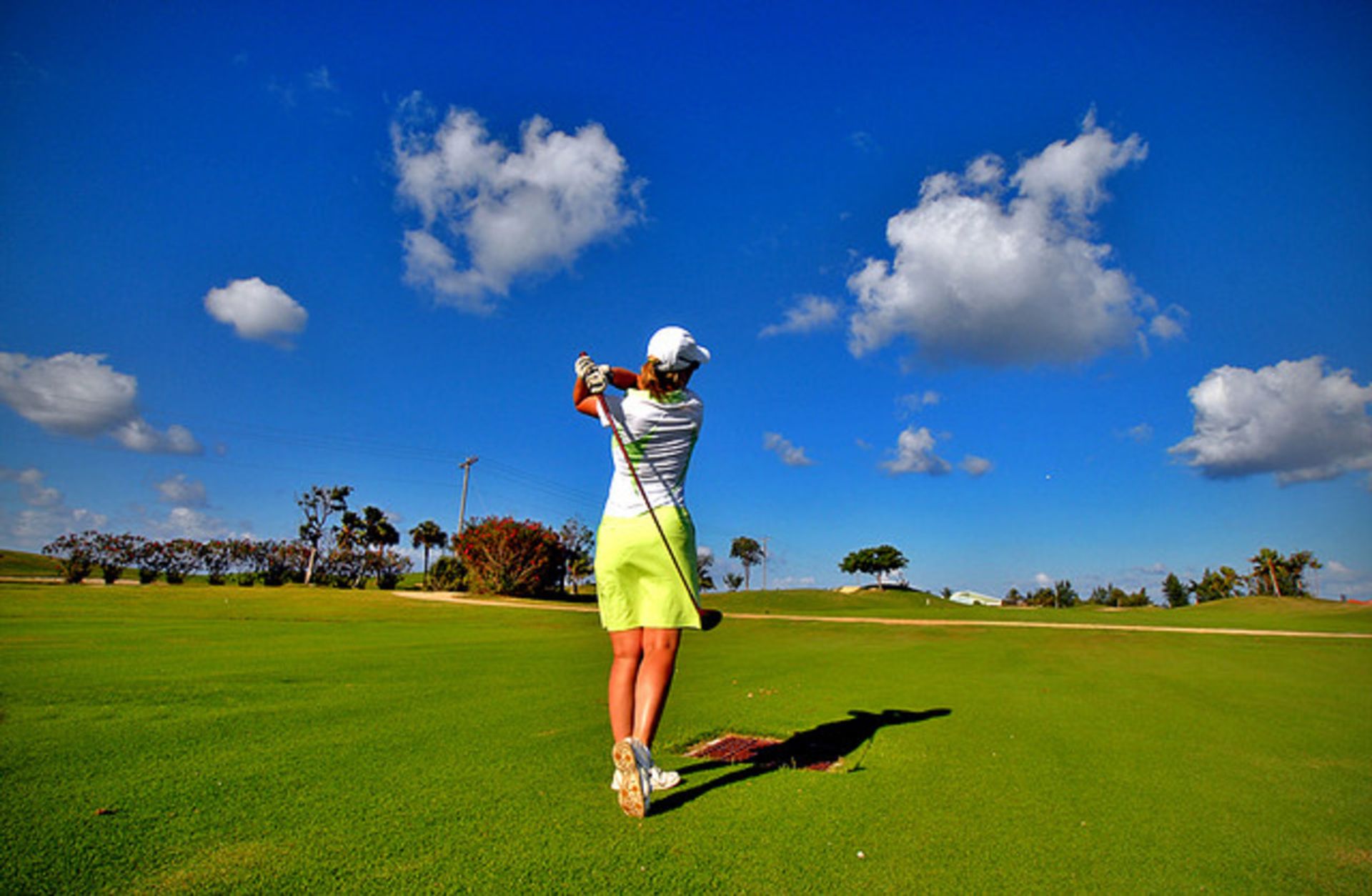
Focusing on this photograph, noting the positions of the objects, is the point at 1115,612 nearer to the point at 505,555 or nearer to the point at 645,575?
the point at 505,555

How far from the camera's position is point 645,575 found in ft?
11.6

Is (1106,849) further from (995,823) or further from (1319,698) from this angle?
(1319,698)

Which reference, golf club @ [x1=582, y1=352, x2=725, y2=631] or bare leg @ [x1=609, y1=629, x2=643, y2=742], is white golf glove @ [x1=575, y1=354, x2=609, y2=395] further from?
bare leg @ [x1=609, y1=629, x2=643, y2=742]

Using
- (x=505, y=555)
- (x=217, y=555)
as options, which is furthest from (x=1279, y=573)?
(x=217, y=555)

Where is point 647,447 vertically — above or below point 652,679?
above

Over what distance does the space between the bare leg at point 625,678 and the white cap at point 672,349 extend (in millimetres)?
1500

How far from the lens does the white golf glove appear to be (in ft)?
11.6

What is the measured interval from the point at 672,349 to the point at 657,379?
7.8 inches

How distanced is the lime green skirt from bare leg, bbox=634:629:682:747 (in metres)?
0.06

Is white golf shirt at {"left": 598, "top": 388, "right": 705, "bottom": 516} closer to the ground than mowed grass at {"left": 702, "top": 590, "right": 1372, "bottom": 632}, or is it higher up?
higher up

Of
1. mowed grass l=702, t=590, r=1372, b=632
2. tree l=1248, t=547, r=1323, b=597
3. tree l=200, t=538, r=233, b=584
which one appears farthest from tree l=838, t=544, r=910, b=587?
tree l=200, t=538, r=233, b=584

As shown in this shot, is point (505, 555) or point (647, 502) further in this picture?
point (505, 555)

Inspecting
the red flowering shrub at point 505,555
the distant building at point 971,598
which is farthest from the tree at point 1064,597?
the red flowering shrub at point 505,555

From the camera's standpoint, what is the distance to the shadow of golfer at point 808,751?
3.39m
